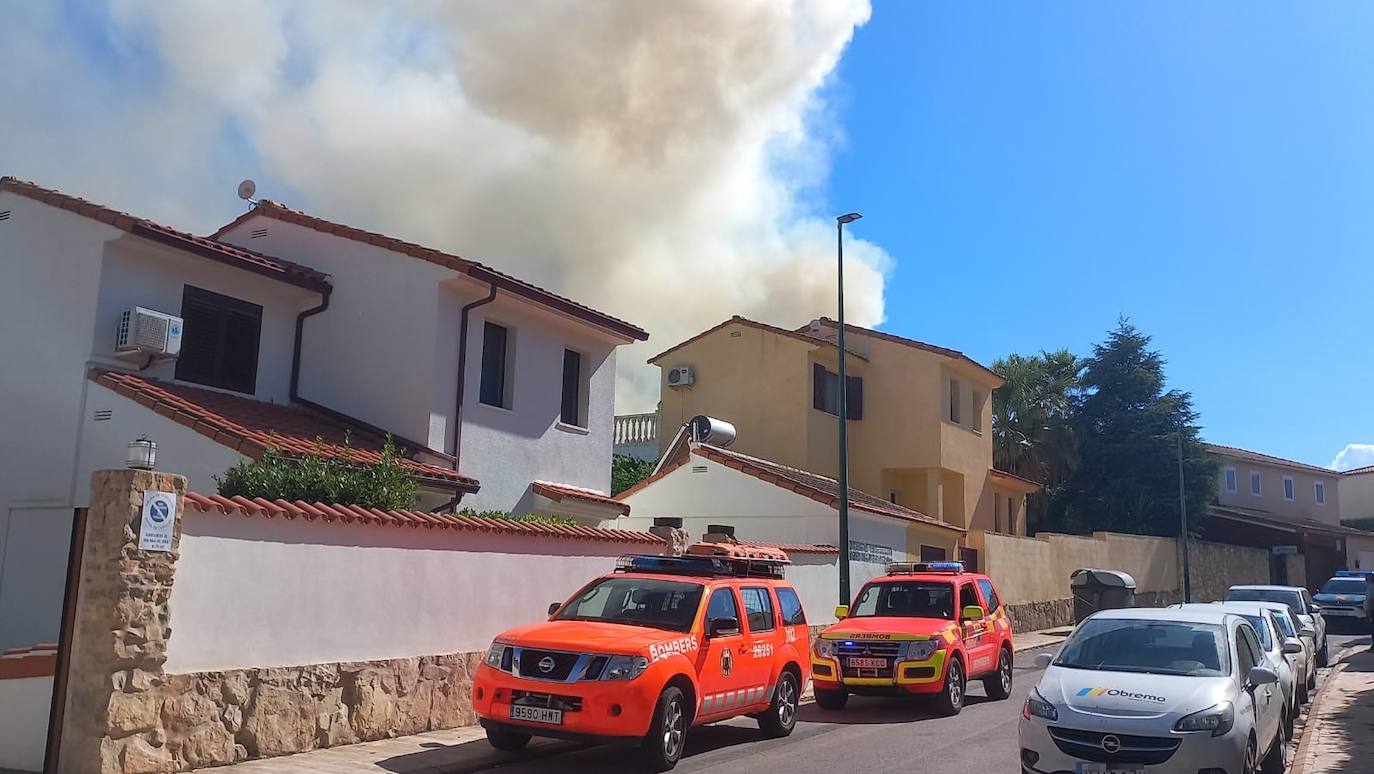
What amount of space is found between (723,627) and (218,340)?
9.72 m

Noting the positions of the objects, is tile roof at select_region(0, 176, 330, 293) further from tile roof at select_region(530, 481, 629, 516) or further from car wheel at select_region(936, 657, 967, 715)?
car wheel at select_region(936, 657, 967, 715)

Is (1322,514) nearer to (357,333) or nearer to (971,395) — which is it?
(971,395)

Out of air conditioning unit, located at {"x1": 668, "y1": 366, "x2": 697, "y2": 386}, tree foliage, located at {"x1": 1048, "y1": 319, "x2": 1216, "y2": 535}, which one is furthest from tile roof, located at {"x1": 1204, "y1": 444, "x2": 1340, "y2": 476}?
air conditioning unit, located at {"x1": 668, "y1": 366, "x2": 697, "y2": 386}

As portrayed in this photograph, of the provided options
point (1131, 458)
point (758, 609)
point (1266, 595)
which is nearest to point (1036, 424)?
point (1131, 458)

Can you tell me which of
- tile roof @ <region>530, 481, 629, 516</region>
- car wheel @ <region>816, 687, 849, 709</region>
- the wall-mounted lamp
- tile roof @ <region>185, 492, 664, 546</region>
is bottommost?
car wheel @ <region>816, 687, 849, 709</region>

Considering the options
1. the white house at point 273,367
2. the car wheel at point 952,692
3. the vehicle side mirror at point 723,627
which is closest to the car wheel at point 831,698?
the car wheel at point 952,692

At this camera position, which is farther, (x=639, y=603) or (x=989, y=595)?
(x=989, y=595)

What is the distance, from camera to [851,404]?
3403cm

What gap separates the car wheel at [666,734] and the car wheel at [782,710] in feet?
7.27

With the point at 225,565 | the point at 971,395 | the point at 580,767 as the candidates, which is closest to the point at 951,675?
the point at 580,767

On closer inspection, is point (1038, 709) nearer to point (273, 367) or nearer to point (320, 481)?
point (320, 481)

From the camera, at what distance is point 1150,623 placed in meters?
10.0

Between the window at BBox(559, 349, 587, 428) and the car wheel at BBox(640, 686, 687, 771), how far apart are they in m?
10.9

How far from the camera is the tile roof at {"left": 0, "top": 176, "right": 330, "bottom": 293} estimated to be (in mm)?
14906
